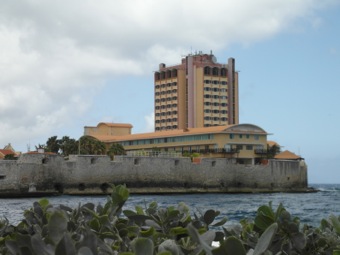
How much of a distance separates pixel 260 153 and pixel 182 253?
56.9m

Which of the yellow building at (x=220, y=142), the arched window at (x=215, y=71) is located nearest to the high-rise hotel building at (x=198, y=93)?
the arched window at (x=215, y=71)

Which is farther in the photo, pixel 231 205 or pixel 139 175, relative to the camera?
pixel 139 175

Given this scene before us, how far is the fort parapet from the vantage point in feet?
138

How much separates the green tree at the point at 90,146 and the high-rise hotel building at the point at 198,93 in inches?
1136

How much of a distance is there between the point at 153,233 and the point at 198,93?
268 ft

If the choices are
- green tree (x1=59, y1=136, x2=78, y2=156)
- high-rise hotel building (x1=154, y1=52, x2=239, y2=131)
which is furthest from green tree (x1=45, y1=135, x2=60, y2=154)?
high-rise hotel building (x1=154, y1=52, x2=239, y2=131)

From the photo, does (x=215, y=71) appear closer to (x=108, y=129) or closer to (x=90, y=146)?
(x=108, y=129)

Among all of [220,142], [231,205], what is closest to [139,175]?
[220,142]

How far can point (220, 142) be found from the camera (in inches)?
2222

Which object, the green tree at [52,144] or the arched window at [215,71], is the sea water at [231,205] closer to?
the green tree at [52,144]

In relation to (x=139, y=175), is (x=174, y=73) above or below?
above

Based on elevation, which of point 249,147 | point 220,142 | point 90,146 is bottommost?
point 90,146

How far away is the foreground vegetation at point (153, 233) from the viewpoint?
1731 millimetres

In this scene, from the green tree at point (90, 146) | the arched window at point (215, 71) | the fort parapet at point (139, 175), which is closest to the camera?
the fort parapet at point (139, 175)
